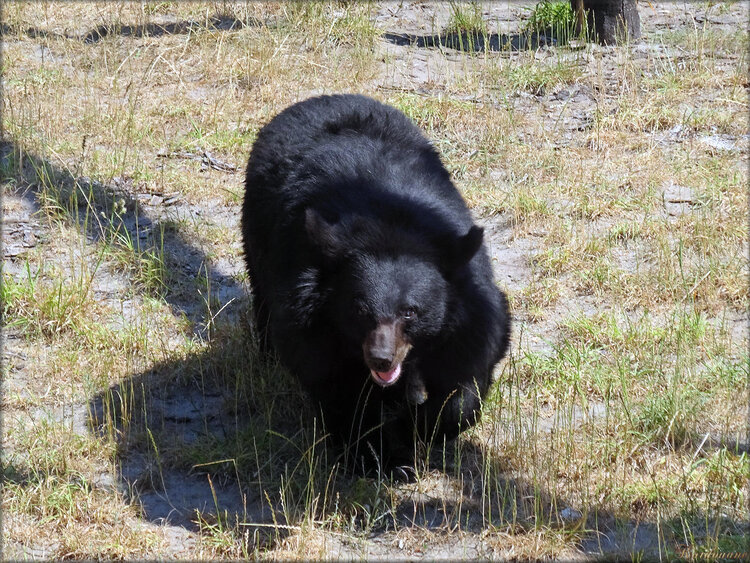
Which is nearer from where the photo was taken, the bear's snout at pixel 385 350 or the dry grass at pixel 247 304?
the bear's snout at pixel 385 350

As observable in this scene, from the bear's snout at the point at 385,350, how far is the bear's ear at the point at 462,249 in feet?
1.20

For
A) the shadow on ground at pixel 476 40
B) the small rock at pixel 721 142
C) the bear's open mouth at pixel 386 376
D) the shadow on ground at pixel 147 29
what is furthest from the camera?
the shadow on ground at pixel 147 29

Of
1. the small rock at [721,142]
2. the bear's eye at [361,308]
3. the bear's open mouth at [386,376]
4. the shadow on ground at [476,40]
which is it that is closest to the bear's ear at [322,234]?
the bear's eye at [361,308]

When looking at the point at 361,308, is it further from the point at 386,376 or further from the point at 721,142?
the point at 721,142

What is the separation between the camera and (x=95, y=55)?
9273mm

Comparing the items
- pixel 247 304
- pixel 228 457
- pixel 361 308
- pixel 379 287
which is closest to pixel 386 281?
Answer: pixel 379 287

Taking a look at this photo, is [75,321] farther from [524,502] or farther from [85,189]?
[524,502]

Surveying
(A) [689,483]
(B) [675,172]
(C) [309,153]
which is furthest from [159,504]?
(B) [675,172]

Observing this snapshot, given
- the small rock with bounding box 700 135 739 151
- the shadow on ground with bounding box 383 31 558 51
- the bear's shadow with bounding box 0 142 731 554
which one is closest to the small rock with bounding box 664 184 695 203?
the small rock with bounding box 700 135 739 151

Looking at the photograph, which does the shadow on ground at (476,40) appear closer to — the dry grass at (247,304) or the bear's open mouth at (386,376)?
the dry grass at (247,304)

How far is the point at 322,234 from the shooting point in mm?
4199

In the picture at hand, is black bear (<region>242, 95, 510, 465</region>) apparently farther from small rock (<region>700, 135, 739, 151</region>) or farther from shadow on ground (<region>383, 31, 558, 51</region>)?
shadow on ground (<region>383, 31, 558, 51</region>)

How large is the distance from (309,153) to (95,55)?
16.9 ft

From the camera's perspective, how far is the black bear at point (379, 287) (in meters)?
4.19
